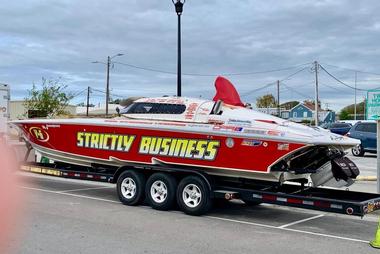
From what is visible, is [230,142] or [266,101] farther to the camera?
[266,101]

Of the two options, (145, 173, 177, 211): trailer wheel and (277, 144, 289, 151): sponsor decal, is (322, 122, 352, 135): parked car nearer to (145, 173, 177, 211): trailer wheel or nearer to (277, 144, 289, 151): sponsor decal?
(145, 173, 177, 211): trailer wheel

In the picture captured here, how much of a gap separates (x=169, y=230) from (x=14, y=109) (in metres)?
56.2

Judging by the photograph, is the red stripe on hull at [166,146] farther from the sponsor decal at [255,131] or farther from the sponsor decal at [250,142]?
the sponsor decal at [255,131]

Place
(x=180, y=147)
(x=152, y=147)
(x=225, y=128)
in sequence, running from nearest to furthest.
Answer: (x=225, y=128), (x=180, y=147), (x=152, y=147)

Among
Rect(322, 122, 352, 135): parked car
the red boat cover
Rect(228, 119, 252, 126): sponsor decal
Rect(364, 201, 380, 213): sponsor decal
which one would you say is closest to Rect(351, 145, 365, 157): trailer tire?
Rect(322, 122, 352, 135): parked car

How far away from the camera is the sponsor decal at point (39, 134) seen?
12.0 metres

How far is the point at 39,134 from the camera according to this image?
39.8ft

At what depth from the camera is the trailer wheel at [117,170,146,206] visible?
1012 cm

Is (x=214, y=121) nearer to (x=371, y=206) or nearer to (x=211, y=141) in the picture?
(x=211, y=141)

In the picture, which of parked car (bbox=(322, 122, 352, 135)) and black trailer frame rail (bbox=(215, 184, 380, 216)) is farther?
parked car (bbox=(322, 122, 352, 135))

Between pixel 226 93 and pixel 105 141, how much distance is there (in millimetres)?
2858

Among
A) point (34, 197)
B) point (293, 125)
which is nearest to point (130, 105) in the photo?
point (34, 197)

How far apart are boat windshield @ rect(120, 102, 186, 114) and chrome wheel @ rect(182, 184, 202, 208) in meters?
1.68

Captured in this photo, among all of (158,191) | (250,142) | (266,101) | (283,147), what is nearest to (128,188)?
(158,191)
